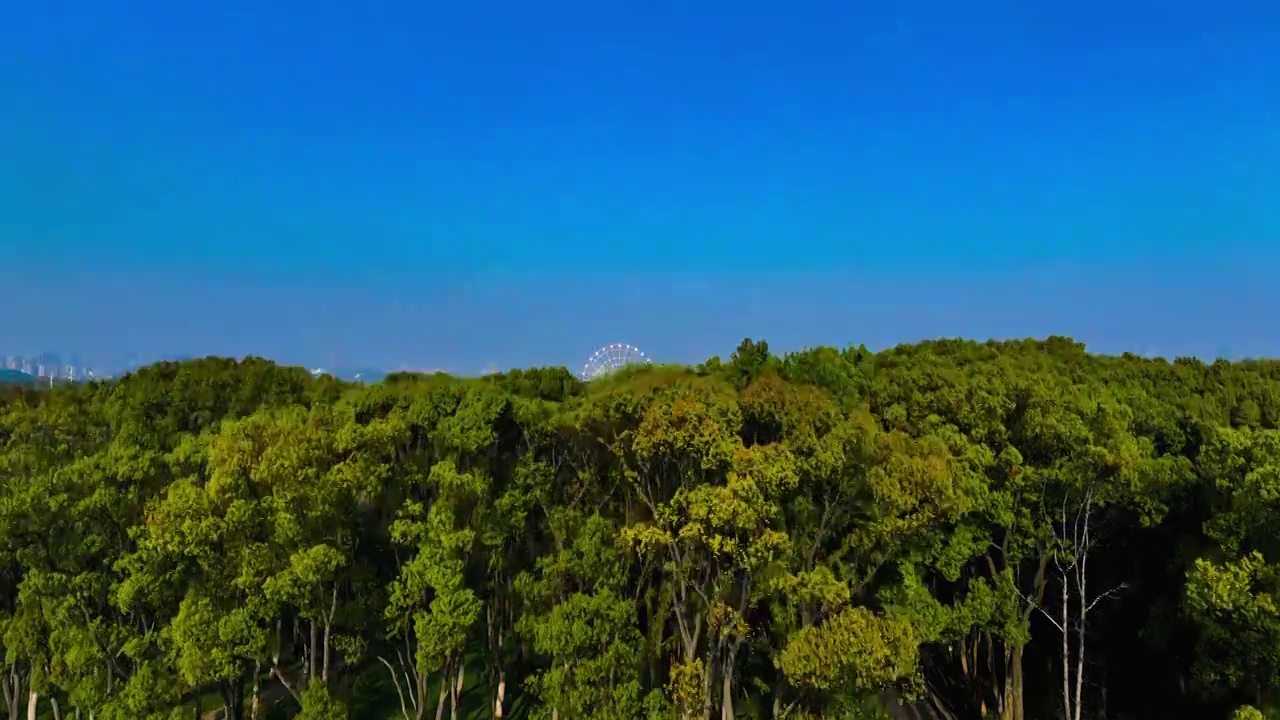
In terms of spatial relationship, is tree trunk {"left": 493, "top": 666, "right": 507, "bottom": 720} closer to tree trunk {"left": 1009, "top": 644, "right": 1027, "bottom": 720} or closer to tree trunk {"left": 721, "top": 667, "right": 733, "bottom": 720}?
tree trunk {"left": 721, "top": 667, "right": 733, "bottom": 720}

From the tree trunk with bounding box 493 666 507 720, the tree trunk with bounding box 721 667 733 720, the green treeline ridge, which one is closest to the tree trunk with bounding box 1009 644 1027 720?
the green treeline ridge

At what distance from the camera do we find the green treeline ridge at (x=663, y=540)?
16906mm

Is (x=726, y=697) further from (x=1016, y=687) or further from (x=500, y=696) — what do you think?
(x=1016, y=687)

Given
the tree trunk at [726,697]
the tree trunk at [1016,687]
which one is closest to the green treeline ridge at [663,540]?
→ the tree trunk at [726,697]

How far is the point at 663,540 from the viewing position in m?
16.5

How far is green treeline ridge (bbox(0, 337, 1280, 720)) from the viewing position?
1691cm

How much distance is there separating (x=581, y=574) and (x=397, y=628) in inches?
201

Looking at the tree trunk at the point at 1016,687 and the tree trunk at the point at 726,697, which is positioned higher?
the tree trunk at the point at 726,697

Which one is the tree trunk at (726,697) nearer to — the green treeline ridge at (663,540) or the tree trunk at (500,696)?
the green treeline ridge at (663,540)

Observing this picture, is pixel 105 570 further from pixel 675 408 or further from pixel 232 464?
pixel 675 408

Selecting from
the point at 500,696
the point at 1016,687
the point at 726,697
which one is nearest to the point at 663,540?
the point at 726,697

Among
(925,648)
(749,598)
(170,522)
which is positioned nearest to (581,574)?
(749,598)

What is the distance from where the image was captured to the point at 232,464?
1775 centimetres

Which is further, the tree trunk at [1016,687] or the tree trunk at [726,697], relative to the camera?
the tree trunk at [1016,687]
